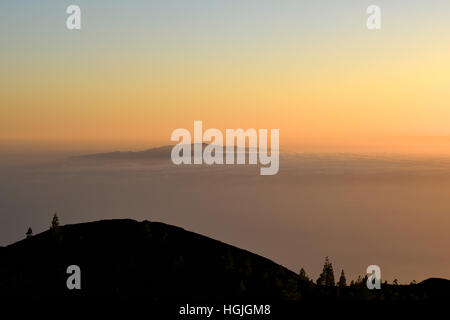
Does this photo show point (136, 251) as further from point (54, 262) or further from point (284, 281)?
point (284, 281)

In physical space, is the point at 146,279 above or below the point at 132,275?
below

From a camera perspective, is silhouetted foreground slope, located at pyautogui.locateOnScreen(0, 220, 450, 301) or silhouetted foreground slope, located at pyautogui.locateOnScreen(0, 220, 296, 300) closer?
silhouetted foreground slope, located at pyautogui.locateOnScreen(0, 220, 450, 301)

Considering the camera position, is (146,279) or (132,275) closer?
(146,279)

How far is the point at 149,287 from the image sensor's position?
168875 millimetres

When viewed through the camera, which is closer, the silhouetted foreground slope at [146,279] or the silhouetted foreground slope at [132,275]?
the silhouetted foreground slope at [146,279]
